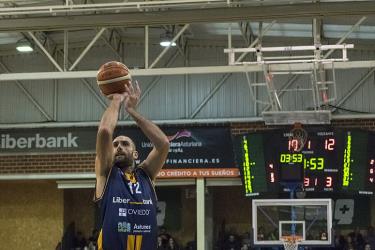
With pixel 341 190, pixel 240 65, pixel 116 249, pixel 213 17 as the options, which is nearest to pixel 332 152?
pixel 341 190

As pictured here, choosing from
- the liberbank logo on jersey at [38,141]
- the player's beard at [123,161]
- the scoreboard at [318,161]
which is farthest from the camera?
the liberbank logo on jersey at [38,141]

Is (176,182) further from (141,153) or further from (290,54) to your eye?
(290,54)

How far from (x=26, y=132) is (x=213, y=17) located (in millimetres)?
9027

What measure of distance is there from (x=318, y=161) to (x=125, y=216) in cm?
1142

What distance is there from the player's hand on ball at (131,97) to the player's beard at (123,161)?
27 cm

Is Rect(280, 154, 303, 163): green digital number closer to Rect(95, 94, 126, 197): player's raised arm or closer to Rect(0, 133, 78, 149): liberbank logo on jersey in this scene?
Rect(0, 133, 78, 149): liberbank logo on jersey

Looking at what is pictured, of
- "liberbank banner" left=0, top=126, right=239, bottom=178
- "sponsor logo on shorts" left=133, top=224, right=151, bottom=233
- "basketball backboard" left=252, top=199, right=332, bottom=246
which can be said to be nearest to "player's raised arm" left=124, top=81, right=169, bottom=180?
"sponsor logo on shorts" left=133, top=224, right=151, bottom=233

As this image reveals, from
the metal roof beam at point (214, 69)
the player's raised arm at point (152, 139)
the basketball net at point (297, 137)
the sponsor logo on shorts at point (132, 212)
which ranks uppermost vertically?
the metal roof beam at point (214, 69)

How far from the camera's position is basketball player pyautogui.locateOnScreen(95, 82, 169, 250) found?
3891 millimetres

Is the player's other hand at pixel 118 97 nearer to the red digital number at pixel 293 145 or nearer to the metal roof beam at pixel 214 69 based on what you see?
the metal roof beam at pixel 214 69

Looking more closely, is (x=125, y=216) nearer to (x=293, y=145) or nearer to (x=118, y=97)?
(x=118, y=97)

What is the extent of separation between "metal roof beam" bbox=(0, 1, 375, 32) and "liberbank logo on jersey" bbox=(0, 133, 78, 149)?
737 cm

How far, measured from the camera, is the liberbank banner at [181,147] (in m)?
16.3

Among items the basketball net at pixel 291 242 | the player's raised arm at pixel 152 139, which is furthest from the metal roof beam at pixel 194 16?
the basketball net at pixel 291 242
